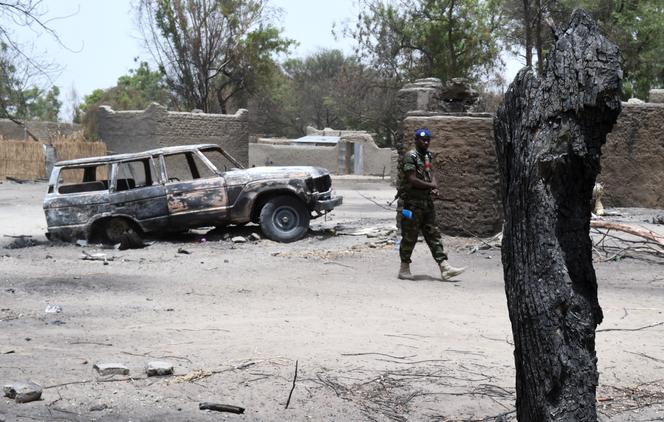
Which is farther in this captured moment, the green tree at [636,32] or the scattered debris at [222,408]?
the green tree at [636,32]

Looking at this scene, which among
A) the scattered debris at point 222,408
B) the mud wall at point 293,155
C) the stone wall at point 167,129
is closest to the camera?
the scattered debris at point 222,408

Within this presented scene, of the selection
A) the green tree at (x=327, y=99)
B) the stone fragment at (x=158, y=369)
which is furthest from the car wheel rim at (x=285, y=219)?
the green tree at (x=327, y=99)

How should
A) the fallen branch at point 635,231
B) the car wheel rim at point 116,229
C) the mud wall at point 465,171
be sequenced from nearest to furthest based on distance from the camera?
the fallen branch at point 635,231
the mud wall at point 465,171
the car wheel rim at point 116,229

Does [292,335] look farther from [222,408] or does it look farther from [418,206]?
[418,206]

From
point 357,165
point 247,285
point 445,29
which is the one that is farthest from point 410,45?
point 247,285

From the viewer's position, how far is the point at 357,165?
3634 cm

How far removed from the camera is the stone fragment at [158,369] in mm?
5547

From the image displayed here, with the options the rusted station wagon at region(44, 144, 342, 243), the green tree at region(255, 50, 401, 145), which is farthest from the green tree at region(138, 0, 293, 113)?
the rusted station wagon at region(44, 144, 342, 243)

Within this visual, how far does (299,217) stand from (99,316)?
5.89 m

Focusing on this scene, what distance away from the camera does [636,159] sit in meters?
14.9

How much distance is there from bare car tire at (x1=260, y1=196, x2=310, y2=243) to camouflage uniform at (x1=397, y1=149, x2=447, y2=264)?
392cm

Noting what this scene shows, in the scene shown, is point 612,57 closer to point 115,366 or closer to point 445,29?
point 115,366

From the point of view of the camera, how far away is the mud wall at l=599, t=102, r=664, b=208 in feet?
48.2

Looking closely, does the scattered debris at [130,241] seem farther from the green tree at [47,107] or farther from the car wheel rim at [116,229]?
the green tree at [47,107]
